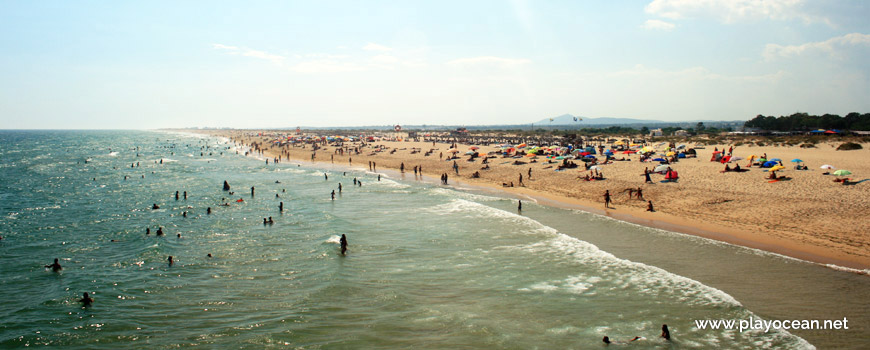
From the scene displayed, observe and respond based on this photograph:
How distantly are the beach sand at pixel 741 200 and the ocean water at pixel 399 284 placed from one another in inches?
86.5

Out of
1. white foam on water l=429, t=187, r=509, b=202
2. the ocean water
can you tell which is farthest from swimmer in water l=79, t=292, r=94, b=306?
white foam on water l=429, t=187, r=509, b=202

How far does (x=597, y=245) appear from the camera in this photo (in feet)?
70.4

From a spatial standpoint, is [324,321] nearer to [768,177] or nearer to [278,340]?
[278,340]

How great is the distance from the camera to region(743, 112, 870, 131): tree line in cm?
7356

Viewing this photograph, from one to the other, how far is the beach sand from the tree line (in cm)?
3471

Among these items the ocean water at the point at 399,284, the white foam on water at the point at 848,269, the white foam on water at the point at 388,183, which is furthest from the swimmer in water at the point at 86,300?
the white foam on water at the point at 388,183

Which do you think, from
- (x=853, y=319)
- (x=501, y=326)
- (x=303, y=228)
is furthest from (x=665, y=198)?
(x=303, y=228)

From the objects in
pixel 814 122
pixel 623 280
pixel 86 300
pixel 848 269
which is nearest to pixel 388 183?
pixel 623 280

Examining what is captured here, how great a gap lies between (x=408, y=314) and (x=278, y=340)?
4.10 meters

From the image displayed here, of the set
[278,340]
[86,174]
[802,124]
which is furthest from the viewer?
[802,124]

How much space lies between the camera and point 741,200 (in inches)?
1047

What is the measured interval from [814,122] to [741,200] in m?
75.1

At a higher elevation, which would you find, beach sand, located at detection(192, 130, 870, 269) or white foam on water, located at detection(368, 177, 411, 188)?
beach sand, located at detection(192, 130, 870, 269)

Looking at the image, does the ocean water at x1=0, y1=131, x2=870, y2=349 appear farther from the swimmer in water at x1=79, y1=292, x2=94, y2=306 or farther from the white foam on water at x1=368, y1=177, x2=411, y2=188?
the white foam on water at x1=368, y1=177, x2=411, y2=188
